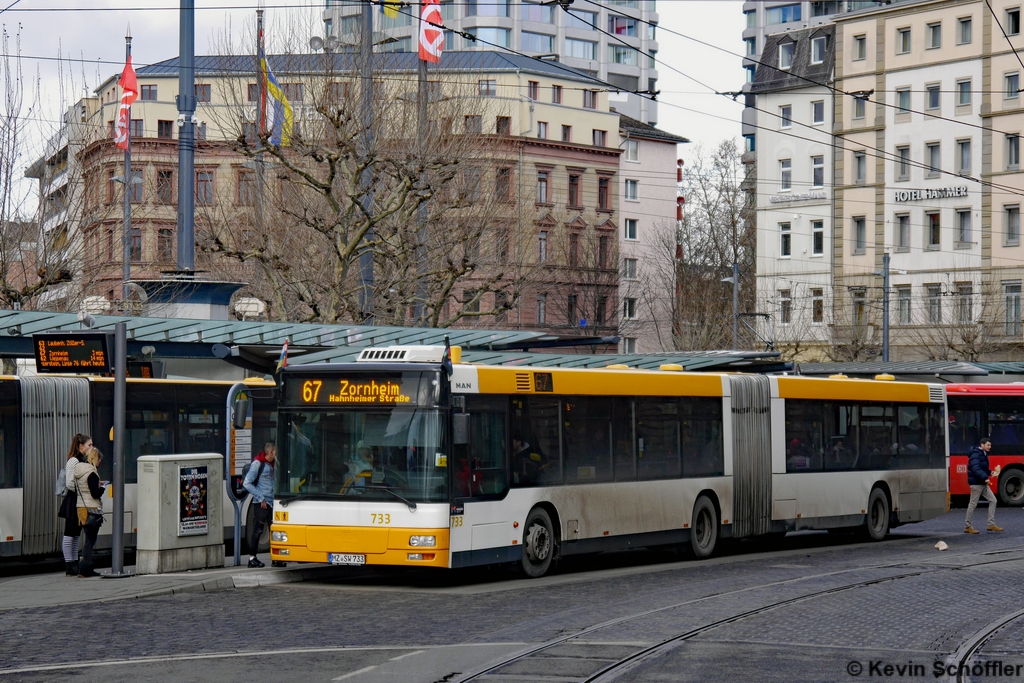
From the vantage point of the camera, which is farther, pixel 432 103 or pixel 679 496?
pixel 432 103

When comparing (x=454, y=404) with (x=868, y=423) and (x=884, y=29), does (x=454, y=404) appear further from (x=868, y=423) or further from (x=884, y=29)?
(x=884, y=29)

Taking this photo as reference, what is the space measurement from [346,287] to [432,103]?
523 cm

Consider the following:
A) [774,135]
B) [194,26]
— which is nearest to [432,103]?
[194,26]

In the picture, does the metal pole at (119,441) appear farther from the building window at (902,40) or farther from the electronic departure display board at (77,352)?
the building window at (902,40)

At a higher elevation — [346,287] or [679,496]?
[346,287]

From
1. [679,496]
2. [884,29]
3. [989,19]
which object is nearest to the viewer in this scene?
[679,496]

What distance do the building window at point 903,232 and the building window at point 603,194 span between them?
678 inches

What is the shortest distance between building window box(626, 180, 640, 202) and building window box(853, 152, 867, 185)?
1590cm

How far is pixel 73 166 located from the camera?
105ft

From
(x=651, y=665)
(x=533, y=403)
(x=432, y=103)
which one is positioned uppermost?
(x=432, y=103)

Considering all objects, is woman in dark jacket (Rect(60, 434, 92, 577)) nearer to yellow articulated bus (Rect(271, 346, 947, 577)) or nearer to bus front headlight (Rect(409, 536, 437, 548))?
yellow articulated bus (Rect(271, 346, 947, 577))

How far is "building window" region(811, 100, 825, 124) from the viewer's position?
2948 inches

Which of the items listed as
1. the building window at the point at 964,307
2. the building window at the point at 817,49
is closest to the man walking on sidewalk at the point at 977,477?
the building window at the point at 964,307

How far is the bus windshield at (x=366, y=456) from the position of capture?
16.2m
